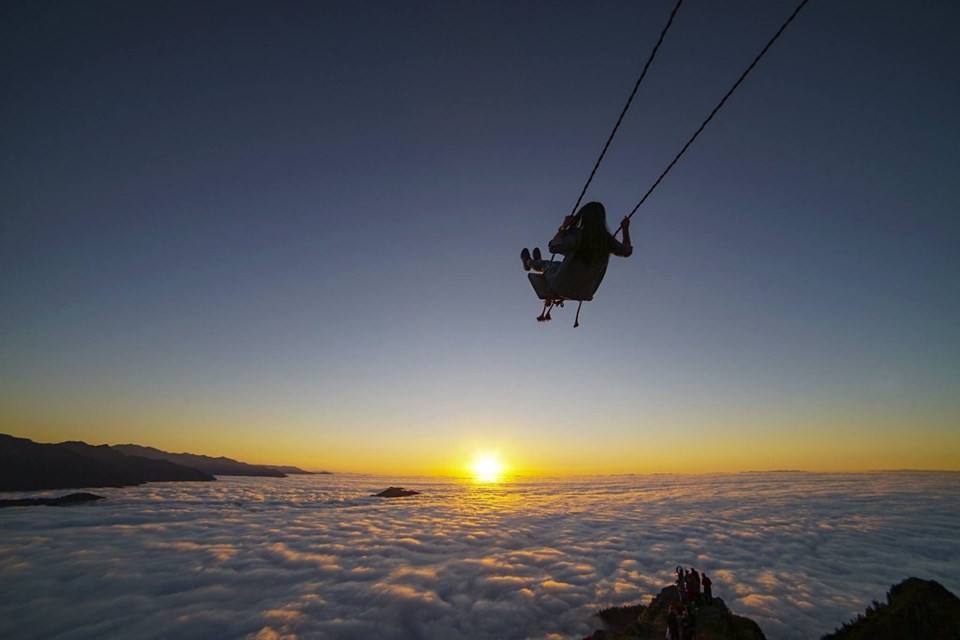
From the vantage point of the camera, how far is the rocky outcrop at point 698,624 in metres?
9.08

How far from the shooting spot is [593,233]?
8.71m

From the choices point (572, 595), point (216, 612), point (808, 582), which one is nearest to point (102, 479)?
point (216, 612)

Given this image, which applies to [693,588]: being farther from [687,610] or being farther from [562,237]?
[562,237]

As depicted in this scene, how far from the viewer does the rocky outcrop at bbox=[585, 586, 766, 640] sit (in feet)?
29.8

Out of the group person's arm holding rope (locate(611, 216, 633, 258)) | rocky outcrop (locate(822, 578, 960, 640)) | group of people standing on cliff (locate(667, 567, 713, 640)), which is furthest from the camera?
person's arm holding rope (locate(611, 216, 633, 258))

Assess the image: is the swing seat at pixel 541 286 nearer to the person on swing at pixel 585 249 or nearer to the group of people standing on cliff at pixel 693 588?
the person on swing at pixel 585 249

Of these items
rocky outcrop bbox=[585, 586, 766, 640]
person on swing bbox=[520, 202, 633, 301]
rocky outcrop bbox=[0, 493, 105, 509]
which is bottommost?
rocky outcrop bbox=[0, 493, 105, 509]

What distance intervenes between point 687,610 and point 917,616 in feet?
15.8

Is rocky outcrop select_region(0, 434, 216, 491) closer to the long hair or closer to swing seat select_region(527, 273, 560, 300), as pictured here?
swing seat select_region(527, 273, 560, 300)

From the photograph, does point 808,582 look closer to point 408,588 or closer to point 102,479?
point 408,588

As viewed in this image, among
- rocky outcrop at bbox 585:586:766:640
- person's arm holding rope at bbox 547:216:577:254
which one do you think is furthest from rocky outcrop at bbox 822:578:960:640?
person's arm holding rope at bbox 547:216:577:254

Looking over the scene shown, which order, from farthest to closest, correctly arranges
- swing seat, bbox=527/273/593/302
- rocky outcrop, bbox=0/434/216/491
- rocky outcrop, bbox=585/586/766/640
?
rocky outcrop, bbox=0/434/216/491
swing seat, bbox=527/273/593/302
rocky outcrop, bbox=585/586/766/640

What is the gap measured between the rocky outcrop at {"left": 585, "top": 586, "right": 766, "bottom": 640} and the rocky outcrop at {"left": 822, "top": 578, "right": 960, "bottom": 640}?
7.91ft

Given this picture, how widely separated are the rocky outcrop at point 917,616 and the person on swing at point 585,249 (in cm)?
1033
